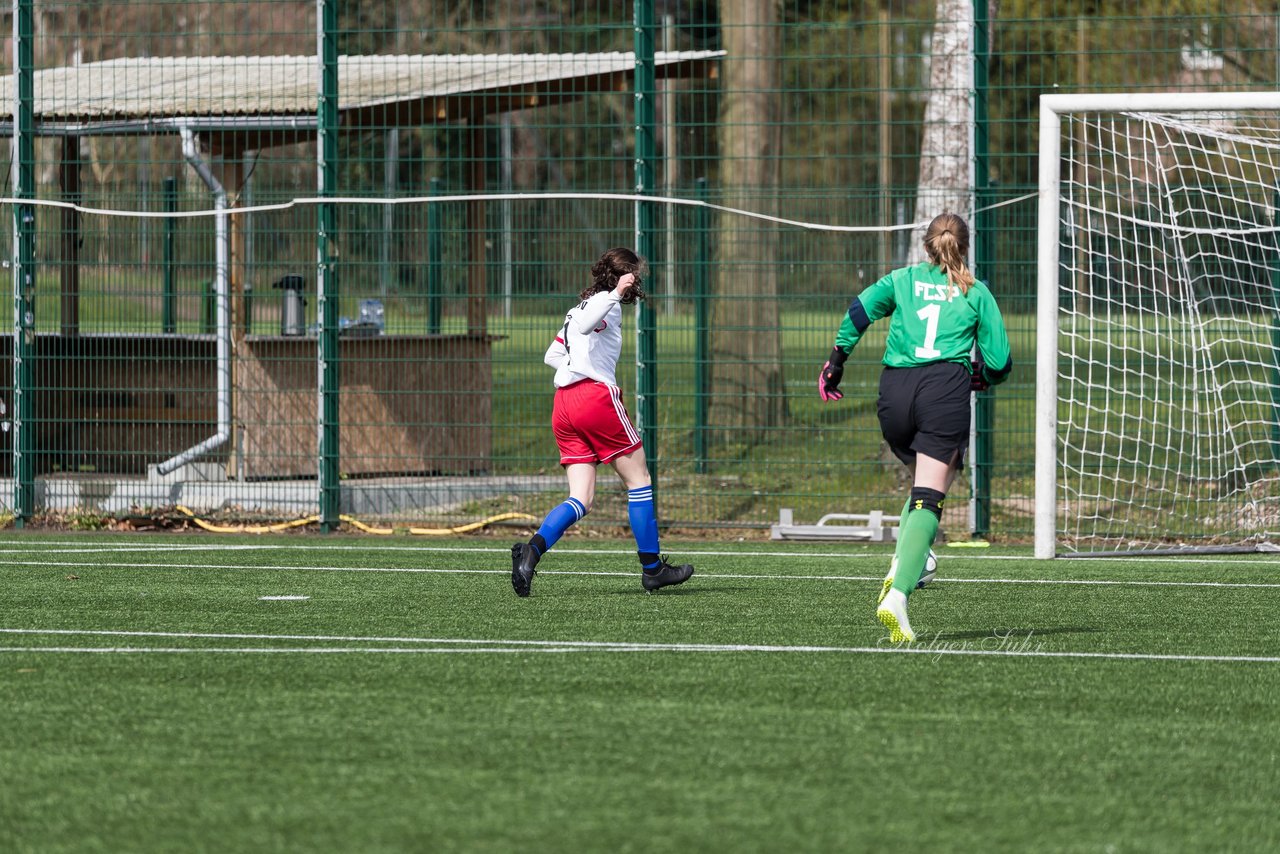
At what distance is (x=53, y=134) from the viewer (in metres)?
13.7

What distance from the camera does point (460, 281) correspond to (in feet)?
43.4

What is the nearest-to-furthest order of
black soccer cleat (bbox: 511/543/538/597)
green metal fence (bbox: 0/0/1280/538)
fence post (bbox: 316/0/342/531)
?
black soccer cleat (bbox: 511/543/538/597) < green metal fence (bbox: 0/0/1280/538) < fence post (bbox: 316/0/342/531)

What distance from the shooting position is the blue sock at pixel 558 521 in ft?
28.3

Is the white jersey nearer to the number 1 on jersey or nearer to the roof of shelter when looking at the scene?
the number 1 on jersey

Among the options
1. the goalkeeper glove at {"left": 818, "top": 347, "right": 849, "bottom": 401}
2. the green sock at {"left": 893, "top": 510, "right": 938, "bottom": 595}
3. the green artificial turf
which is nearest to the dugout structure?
the green artificial turf

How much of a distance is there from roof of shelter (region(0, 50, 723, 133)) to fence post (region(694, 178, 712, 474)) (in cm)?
126

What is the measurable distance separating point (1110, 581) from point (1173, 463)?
126 inches

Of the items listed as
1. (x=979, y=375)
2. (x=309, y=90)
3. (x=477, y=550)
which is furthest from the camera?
(x=309, y=90)

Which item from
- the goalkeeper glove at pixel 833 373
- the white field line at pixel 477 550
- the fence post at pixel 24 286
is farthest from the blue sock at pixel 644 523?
the fence post at pixel 24 286

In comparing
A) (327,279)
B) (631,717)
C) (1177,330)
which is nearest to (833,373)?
(631,717)

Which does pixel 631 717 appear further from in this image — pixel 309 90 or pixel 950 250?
pixel 309 90

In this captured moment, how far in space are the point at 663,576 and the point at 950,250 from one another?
89.7 inches

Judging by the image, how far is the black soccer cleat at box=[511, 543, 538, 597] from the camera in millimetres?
8438

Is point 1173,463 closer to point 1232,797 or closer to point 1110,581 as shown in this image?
point 1110,581
